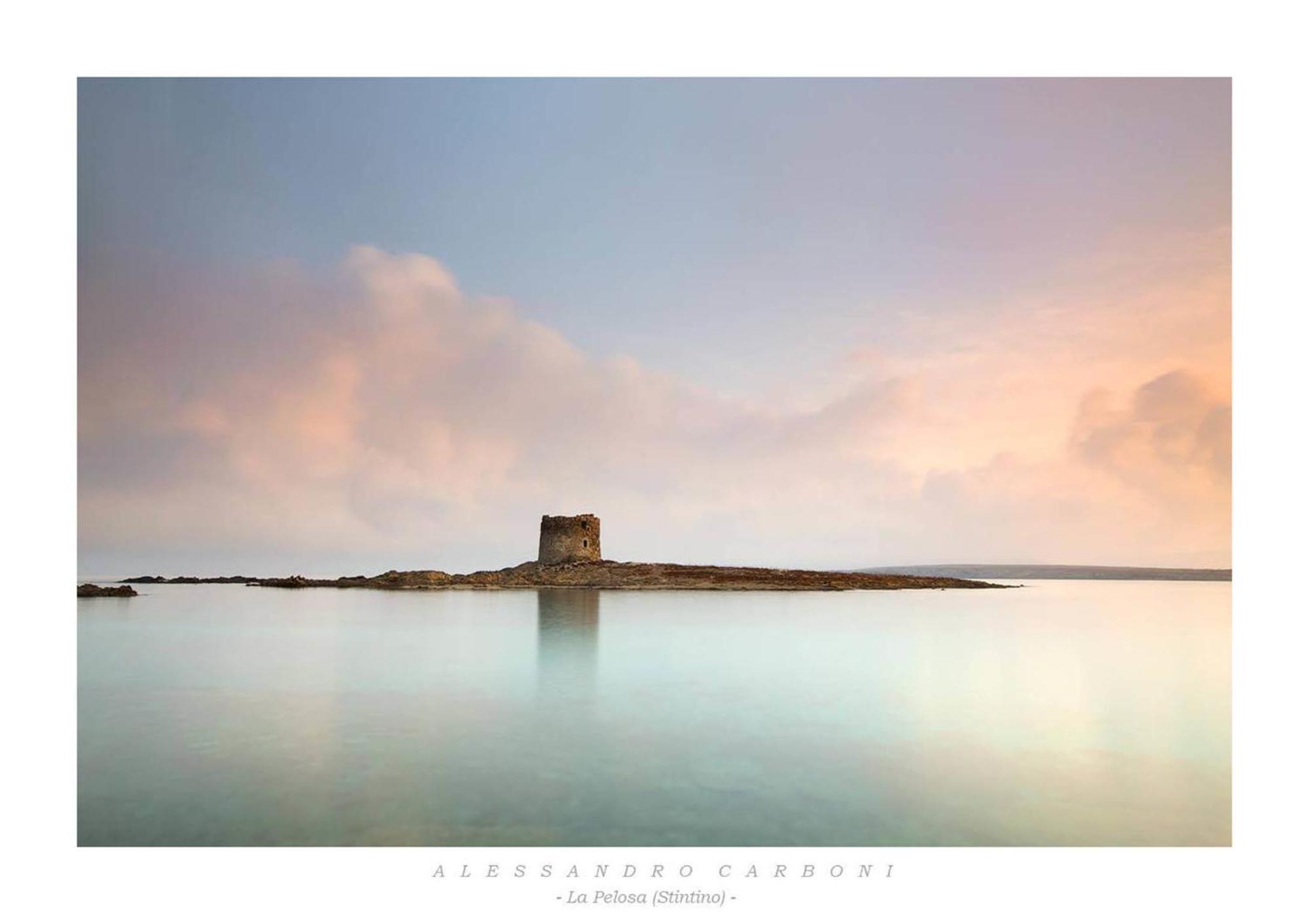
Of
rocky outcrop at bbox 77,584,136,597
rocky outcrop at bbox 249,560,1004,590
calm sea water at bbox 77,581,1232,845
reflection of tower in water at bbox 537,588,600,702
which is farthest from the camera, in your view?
rocky outcrop at bbox 249,560,1004,590

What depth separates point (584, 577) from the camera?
28.1 m

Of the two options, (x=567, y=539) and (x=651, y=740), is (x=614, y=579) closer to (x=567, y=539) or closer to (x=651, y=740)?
(x=567, y=539)

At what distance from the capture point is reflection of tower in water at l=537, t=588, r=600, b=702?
308 inches

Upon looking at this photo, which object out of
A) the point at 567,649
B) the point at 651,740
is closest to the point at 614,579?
the point at 567,649

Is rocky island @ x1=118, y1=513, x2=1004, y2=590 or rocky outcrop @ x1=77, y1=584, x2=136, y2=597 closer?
rocky outcrop @ x1=77, y1=584, x2=136, y2=597

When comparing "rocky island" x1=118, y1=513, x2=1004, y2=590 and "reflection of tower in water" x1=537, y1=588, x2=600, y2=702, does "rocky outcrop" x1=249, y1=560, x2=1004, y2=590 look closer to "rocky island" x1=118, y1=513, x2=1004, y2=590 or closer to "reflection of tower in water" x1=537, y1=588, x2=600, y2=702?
"rocky island" x1=118, y1=513, x2=1004, y2=590

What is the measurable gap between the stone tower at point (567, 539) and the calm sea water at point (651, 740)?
17233 mm

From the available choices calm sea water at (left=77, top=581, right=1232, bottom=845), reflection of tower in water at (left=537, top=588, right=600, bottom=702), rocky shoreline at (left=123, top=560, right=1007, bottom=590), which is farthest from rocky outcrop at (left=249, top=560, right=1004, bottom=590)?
calm sea water at (left=77, top=581, right=1232, bottom=845)

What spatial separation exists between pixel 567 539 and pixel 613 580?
131 inches

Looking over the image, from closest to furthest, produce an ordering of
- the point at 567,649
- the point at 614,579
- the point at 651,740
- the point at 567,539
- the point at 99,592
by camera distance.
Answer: the point at 651,740 → the point at 567,649 → the point at 99,592 → the point at 614,579 → the point at 567,539

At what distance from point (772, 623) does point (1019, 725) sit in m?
8.54

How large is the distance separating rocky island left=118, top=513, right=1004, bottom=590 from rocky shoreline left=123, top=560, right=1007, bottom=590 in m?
0.03
